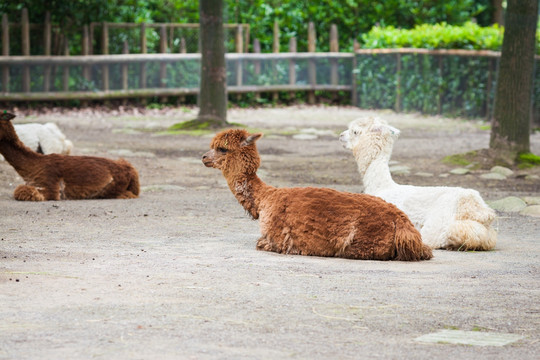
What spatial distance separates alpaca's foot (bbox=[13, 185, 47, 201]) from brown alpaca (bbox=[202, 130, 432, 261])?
3.47 metres

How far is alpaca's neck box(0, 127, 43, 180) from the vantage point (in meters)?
9.45

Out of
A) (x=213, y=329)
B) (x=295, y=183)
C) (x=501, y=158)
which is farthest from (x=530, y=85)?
(x=213, y=329)

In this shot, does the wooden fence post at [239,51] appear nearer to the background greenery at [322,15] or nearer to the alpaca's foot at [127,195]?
the background greenery at [322,15]

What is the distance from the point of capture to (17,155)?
373 inches

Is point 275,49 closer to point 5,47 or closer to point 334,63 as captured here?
point 334,63

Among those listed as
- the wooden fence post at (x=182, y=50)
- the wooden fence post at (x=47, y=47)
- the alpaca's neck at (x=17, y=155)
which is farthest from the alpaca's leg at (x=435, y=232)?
the wooden fence post at (x=182, y=50)

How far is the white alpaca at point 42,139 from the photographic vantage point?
1188 centimetres

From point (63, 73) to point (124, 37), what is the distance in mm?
2130

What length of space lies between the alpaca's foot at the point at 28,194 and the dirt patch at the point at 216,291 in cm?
25

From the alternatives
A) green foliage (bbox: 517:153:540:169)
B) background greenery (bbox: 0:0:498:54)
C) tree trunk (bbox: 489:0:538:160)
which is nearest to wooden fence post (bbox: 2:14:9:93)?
background greenery (bbox: 0:0:498:54)

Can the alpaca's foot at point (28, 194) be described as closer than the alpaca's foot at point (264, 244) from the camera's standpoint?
No

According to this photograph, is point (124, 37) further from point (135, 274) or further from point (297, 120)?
point (135, 274)

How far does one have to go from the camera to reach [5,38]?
20516mm

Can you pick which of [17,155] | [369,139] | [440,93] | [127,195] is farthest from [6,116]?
[440,93]
